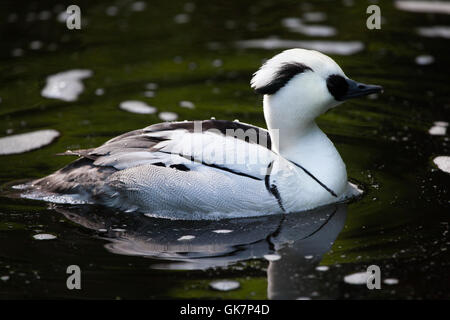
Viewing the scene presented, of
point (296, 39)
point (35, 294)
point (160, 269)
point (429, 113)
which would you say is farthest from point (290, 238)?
point (296, 39)

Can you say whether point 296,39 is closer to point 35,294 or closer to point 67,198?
point 67,198

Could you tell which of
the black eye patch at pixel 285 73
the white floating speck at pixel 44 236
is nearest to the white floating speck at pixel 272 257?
the black eye patch at pixel 285 73

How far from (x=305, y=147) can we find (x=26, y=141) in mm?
3817

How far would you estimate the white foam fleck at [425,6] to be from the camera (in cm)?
1414

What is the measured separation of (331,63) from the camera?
7.35 meters

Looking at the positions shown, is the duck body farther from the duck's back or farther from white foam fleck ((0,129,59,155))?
white foam fleck ((0,129,59,155))

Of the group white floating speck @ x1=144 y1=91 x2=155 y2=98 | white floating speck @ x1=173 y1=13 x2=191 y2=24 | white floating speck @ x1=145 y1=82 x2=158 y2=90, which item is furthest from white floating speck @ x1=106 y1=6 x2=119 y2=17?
white floating speck @ x1=144 y1=91 x2=155 y2=98

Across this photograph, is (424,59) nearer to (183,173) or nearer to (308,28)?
(308,28)

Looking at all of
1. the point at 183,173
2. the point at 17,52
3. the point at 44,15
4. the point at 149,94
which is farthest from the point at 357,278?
the point at 44,15

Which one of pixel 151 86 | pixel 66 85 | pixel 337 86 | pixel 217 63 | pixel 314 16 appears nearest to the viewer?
pixel 337 86

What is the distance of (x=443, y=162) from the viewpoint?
8438mm

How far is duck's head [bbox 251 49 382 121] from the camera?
723cm

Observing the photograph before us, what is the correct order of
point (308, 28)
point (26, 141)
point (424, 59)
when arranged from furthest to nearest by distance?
1. point (308, 28)
2. point (424, 59)
3. point (26, 141)
